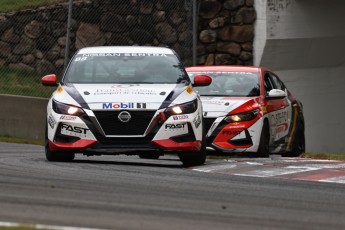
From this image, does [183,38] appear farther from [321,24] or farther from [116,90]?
[116,90]

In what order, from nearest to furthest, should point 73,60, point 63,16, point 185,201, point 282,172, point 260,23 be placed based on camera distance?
point 185,201
point 282,172
point 73,60
point 63,16
point 260,23

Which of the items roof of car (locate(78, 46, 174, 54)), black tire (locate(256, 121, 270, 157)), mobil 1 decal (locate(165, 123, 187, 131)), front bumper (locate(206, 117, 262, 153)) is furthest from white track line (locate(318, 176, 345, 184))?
black tire (locate(256, 121, 270, 157))

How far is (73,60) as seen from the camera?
1694 centimetres

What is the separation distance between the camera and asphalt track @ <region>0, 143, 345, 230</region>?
9352mm

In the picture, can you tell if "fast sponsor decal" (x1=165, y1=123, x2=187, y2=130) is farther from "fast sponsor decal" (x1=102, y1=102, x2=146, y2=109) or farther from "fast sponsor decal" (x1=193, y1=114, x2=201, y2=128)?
"fast sponsor decal" (x1=102, y1=102, x2=146, y2=109)

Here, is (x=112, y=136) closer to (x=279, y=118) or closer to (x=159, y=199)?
(x=159, y=199)

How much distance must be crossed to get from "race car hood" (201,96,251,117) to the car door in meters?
0.71

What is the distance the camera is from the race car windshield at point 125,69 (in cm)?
1631

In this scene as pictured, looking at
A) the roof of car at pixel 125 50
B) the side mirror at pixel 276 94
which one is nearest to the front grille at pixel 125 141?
the roof of car at pixel 125 50

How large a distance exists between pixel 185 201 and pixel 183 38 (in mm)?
15941

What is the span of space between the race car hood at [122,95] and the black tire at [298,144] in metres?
5.64

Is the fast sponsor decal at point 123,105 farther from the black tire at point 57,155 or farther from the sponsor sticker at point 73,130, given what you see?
the black tire at point 57,155

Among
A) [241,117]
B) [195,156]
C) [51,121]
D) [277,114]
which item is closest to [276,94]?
[277,114]

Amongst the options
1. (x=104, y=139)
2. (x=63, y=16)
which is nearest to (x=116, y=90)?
(x=104, y=139)
